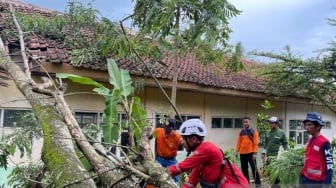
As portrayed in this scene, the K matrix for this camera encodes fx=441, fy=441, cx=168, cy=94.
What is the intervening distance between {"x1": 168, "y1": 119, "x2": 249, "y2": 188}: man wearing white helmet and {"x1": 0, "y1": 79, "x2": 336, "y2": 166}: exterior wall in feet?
12.3

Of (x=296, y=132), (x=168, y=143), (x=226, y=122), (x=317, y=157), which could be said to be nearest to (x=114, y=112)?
(x=317, y=157)

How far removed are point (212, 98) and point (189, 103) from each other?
113 cm

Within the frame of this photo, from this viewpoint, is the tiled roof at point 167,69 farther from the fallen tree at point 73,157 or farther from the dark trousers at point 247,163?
the dark trousers at point 247,163

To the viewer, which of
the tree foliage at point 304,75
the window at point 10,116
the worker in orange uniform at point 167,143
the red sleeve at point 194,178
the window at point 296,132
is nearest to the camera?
the red sleeve at point 194,178

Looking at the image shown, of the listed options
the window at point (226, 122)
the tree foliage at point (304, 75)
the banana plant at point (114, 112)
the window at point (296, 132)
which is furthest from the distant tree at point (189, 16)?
the window at point (296, 132)

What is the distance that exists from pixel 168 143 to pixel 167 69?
3069 millimetres

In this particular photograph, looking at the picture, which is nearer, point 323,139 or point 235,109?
point 323,139

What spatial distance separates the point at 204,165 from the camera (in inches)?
152

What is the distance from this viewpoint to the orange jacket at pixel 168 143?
749 cm

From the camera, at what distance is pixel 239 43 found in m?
9.40

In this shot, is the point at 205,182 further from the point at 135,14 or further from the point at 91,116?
the point at 91,116

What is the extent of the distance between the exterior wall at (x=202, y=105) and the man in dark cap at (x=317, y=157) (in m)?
3.55

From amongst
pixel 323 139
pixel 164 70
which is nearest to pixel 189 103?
pixel 164 70

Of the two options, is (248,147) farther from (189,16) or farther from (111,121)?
(111,121)
